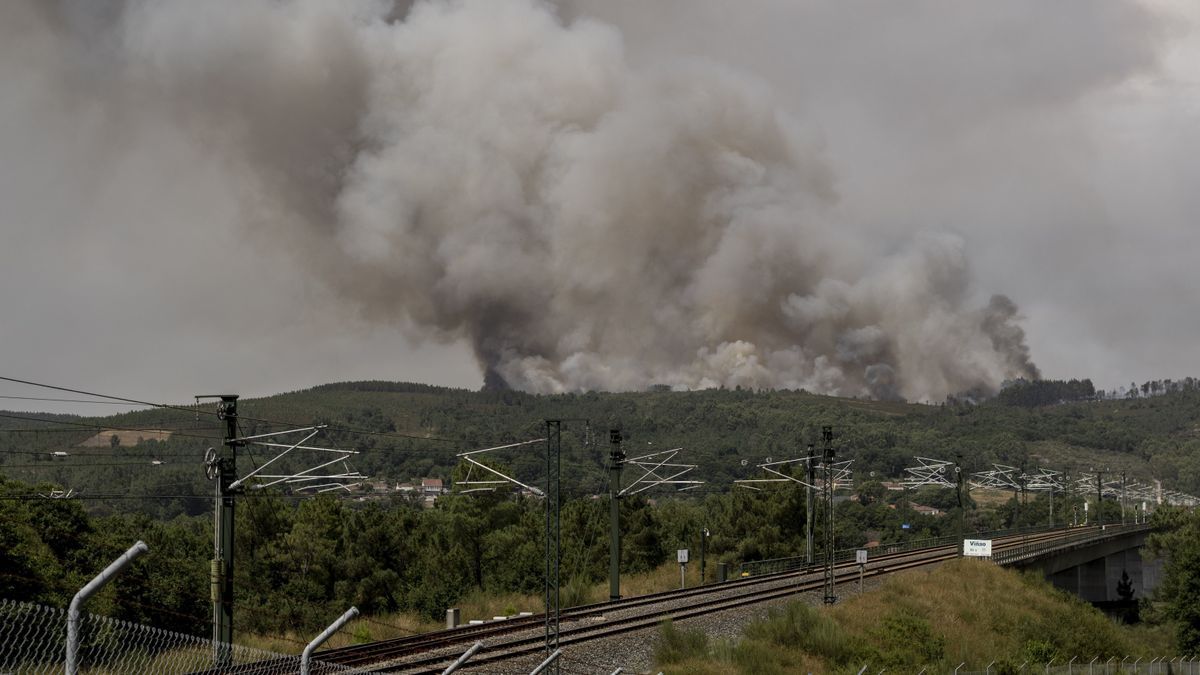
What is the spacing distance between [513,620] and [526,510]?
4735cm

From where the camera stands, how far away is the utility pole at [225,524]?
30438 millimetres

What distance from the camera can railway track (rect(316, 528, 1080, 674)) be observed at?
102 ft

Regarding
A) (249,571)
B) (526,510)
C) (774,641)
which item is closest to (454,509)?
(526,510)

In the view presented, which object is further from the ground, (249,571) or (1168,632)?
→ (249,571)

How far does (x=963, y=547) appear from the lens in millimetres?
81000

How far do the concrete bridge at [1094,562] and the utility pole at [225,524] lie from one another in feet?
193

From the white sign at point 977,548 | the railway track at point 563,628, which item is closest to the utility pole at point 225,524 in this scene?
the railway track at point 563,628

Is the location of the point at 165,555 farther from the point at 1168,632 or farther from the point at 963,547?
the point at 1168,632

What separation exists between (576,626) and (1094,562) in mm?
90957

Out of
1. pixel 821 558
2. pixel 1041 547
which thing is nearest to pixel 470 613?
pixel 821 558

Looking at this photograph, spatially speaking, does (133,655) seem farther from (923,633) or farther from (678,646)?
(923,633)

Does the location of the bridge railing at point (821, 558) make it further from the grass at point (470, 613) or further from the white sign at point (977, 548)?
the white sign at point (977, 548)

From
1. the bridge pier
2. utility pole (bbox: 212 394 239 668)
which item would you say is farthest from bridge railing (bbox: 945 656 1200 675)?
the bridge pier

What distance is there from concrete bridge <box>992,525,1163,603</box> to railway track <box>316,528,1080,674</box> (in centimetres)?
2244
